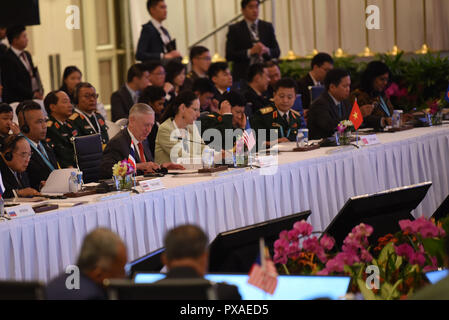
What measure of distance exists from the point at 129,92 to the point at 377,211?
3676 mm

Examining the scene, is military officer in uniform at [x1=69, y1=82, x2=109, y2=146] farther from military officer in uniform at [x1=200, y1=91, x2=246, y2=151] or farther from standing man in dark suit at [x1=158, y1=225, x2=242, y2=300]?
standing man in dark suit at [x1=158, y1=225, x2=242, y2=300]

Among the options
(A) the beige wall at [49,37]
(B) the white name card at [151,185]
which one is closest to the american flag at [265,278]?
(B) the white name card at [151,185]

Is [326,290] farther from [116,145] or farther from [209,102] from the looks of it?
[209,102]

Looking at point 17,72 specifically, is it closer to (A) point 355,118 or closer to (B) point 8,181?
(B) point 8,181

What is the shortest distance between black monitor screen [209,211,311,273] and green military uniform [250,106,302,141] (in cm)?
289

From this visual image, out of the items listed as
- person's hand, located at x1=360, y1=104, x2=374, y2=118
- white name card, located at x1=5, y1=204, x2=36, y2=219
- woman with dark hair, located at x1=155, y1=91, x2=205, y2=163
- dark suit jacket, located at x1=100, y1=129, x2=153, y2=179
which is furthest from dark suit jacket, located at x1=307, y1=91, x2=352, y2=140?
white name card, located at x1=5, y1=204, x2=36, y2=219

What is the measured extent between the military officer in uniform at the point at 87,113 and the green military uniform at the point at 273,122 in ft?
3.49

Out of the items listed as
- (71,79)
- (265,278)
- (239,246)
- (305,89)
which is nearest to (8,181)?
(239,246)

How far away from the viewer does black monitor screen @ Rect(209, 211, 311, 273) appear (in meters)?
2.58

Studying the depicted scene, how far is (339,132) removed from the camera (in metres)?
A: 5.07

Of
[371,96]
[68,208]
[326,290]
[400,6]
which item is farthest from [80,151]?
[400,6]

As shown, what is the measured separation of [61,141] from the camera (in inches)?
207

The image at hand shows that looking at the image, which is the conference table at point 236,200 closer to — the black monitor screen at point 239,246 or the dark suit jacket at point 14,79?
the black monitor screen at point 239,246
